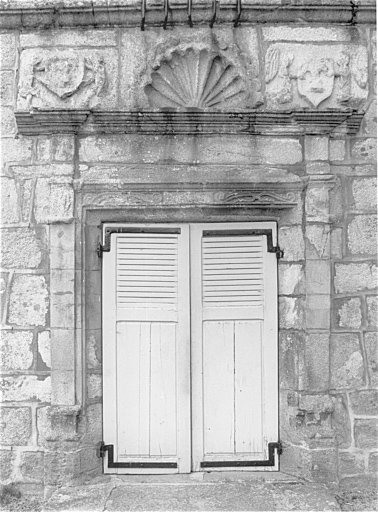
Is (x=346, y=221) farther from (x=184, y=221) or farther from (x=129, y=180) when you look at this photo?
(x=129, y=180)

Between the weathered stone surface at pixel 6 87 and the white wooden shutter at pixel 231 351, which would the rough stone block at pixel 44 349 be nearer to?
the white wooden shutter at pixel 231 351

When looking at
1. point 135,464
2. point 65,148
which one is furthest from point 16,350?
point 65,148

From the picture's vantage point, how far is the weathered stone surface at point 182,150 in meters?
3.45

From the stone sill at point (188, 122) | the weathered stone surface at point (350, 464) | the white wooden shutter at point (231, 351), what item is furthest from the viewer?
the white wooden shutter at point (231, 351)

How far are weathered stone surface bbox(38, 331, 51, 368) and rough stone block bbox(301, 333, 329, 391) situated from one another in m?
1.73

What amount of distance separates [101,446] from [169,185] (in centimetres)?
184

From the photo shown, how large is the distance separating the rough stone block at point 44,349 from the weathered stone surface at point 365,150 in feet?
7.99

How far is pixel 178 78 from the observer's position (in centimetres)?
348

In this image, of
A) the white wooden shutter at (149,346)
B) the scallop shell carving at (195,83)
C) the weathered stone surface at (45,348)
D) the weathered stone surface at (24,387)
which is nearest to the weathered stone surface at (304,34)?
the scallop shell carving at (195,83)

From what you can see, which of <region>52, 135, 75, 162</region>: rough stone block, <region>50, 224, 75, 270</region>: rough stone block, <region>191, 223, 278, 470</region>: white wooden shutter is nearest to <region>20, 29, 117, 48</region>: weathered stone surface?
<region>52, 135, 75, 162</region>: rough stone block

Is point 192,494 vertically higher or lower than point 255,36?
lower

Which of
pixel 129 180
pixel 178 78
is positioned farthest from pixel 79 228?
pixel 178 78

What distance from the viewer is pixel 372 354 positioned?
3.47m

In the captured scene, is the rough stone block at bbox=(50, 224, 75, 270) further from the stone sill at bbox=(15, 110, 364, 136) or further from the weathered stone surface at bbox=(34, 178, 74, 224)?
the stone sill at bbox=(15, 110, 364, 136)
